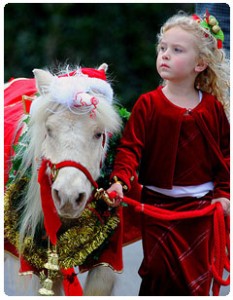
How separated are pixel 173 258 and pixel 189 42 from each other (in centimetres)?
86

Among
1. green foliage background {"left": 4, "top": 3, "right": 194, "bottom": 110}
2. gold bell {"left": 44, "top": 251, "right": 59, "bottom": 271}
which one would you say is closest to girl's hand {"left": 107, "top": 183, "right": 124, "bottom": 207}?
gold bell {"left": 44, "top": 251, "right": 59, "bottom": 271}

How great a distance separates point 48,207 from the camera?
277 cm

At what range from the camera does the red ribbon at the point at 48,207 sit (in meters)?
2.73

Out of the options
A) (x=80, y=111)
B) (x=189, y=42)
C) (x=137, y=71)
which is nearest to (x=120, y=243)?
(x=80, y=111)

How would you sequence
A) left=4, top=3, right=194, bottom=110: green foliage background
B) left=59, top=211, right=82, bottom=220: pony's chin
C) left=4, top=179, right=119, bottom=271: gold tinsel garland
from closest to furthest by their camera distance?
left=59, top=211, right=82, bottom=220: pony's chin, left=4, top=179, right=119, bottom=271: gold tinsel garland, left=4, top=3, right=194, bottom=110: green foliage background

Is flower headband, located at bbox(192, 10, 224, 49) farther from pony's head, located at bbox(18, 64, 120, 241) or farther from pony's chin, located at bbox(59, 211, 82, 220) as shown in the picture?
pony's chin, located at bbox(59, 211, 82, 220)

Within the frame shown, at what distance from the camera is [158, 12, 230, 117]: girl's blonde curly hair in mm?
2945

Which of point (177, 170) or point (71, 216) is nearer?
point (71, 216)

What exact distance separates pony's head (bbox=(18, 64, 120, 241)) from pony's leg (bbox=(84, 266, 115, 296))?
311 mm

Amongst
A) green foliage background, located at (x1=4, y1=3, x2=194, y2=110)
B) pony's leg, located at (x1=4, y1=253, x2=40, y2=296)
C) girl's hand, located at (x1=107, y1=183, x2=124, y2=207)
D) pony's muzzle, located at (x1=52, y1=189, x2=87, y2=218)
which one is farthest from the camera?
green foliage background, located at (x1=4, y1=3, x2=194, y2=110)

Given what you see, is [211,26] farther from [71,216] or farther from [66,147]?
[71,216]

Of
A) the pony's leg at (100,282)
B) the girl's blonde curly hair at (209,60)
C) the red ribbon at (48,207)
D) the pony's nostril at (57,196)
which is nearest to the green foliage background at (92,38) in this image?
the girl's blonde curly hair at (209,60)

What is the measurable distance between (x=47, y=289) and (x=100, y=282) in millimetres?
235

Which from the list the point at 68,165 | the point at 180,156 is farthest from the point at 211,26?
the point at 68,165
